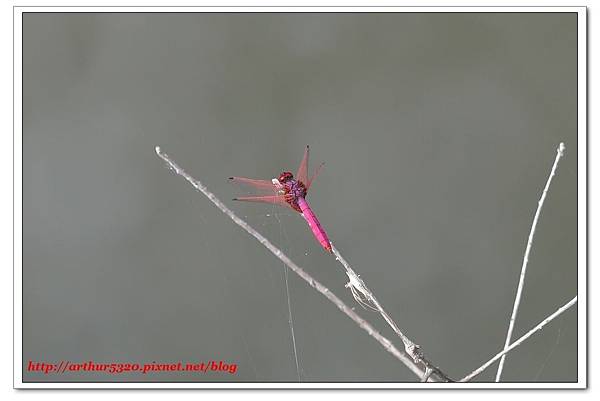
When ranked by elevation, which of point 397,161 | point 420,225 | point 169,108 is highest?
point 169,108

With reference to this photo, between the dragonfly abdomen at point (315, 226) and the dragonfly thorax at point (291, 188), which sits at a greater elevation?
the dragonfly thorax at point (291, 188)

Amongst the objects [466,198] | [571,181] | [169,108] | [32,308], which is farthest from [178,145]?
[571,181]

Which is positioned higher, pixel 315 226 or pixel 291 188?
pixel 291 188

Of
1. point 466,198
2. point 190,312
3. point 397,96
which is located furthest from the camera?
point 397,96

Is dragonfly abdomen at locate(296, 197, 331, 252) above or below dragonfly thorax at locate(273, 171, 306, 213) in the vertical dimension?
below
